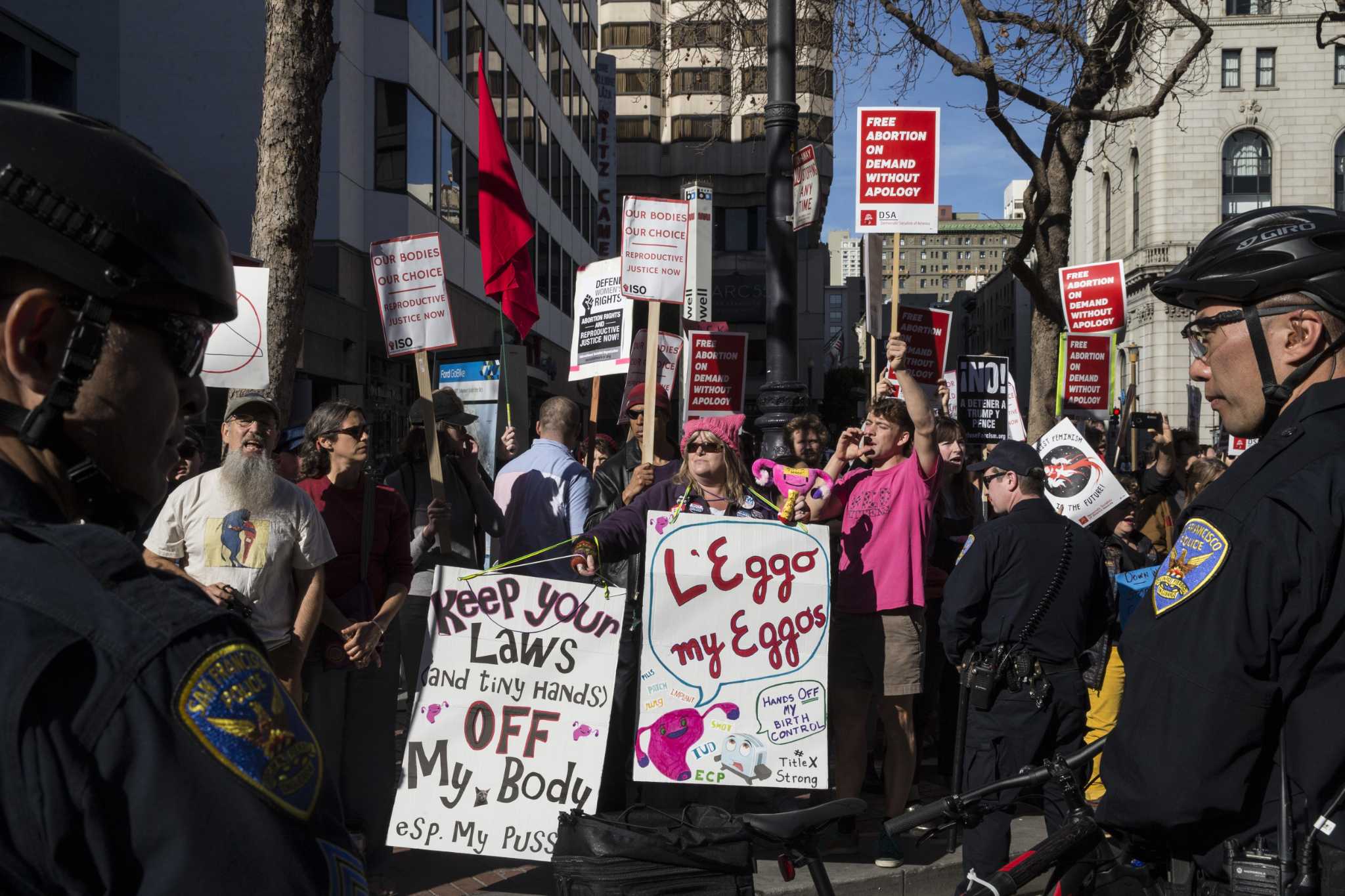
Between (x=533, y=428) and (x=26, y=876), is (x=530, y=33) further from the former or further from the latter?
(x=26, y=876)

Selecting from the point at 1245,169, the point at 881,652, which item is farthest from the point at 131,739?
the point at 1245,169

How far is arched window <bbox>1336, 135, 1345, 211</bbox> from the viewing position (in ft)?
201

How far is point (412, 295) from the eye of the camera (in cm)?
806

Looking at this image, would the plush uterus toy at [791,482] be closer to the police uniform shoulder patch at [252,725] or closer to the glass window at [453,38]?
→ the police uniform shoulder patch at [252,725]

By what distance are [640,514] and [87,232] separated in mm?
4878

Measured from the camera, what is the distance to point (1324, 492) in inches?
80.2

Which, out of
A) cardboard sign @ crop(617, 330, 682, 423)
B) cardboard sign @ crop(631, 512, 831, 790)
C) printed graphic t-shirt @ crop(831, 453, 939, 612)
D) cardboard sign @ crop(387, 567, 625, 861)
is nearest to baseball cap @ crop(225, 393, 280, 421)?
cardboard sign @ crop(387, 567, 625, 861)

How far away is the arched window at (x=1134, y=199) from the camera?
6615cm

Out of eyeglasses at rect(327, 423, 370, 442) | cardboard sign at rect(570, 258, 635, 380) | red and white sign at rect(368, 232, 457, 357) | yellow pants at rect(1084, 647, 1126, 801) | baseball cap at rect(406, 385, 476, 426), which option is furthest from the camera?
cardboard sign at rect(570, 258, 635, 380)

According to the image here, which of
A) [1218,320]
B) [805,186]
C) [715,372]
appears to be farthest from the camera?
[715,372]

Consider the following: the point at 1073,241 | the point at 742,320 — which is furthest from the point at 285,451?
the point at 1073,241

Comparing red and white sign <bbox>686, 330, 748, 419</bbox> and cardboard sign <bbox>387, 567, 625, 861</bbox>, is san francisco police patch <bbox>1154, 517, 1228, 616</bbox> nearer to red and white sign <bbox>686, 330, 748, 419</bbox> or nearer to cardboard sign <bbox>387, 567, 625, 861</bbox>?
cardboard sign <bbox>387, 567, 625, 861</bbox>

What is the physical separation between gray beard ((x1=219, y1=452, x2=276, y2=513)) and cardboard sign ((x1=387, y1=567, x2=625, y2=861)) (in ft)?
3.08

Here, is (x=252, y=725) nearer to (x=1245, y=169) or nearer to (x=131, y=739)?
(x=131, y=739)
